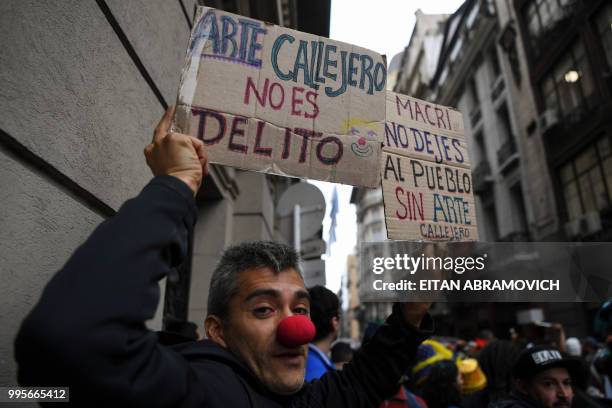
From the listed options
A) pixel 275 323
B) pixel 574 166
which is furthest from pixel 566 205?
pixel 275 323

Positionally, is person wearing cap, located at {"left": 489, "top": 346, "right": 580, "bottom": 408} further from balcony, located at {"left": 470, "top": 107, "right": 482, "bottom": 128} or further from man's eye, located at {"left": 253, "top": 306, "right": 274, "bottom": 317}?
balcony, located at {"left": 470, "top": 107, "right": 482, "bottom": 128}

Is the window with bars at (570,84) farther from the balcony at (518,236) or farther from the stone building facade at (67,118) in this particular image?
the stone building facade at (67,118)

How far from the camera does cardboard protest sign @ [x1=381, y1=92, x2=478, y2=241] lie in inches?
78.2

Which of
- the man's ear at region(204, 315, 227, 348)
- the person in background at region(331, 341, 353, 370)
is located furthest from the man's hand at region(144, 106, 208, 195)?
the person in background at region(331, 341, 353, 370)

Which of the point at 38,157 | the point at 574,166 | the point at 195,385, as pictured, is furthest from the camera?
the point at 574,166

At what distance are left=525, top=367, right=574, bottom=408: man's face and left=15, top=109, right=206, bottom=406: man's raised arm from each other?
247 cm

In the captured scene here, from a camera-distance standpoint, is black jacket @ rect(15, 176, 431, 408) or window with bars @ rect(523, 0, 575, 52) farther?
window with bars @ rect(523, 0, 575, 52)

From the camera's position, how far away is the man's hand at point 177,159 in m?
1.05

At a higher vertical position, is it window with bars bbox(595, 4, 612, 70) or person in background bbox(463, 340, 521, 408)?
window with bars bbox(595, 4, 612, 70)

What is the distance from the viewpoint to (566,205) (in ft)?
48.4

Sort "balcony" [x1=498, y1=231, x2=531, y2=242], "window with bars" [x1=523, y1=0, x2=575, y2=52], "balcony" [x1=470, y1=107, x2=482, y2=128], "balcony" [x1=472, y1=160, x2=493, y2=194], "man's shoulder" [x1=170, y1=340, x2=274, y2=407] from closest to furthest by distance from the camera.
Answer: "man's shoulder" [x1=170, y1=340, x2=274, y2=407] < "window with bars" [x1=523, y1=0, x2=575, y2=52] < "balcony" [x1=498, y1=231, x2=531, y2=242] < "balcony" [x1=472, y1=160, x2=493, y2=194] < "balcony" [x1=470, y1=107, x2=482, y2=128]

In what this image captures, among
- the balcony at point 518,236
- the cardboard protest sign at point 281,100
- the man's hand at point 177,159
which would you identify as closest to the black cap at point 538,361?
the cardboard protest sign at point 281,100

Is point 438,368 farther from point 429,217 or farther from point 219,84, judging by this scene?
point 219,84

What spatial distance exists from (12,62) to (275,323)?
4.17 ft
